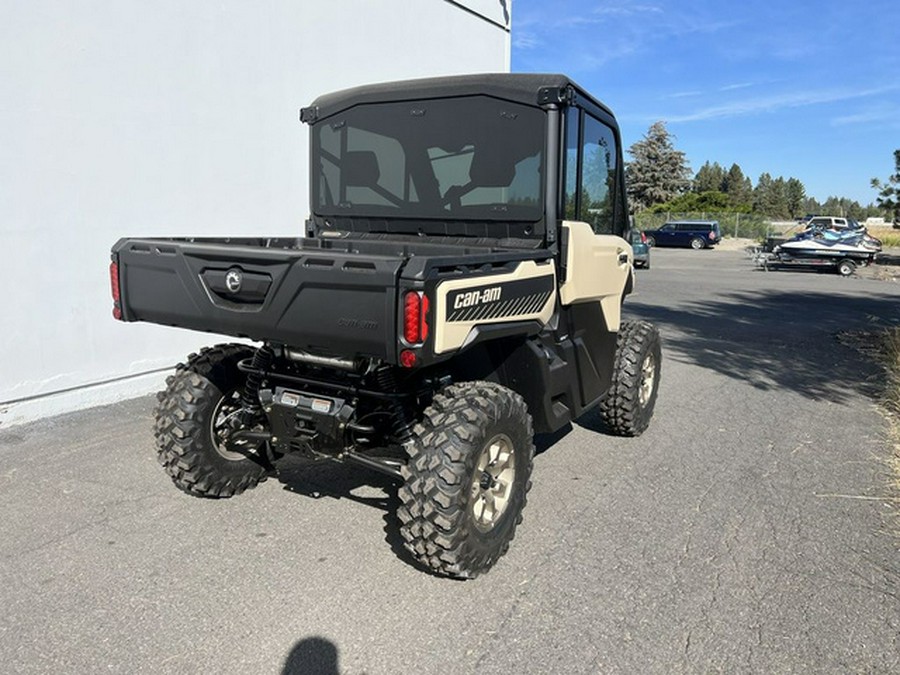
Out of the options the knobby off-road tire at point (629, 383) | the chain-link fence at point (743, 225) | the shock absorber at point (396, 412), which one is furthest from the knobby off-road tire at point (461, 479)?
the chain-link fence at point (743, 225)

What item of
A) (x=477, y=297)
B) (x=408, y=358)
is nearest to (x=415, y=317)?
(x=408, y=358)

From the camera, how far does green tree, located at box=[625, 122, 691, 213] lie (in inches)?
2795

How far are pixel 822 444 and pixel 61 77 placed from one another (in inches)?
262

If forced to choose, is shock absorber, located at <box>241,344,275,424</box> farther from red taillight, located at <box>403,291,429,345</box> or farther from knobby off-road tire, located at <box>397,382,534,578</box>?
red taillight, located at <box>403,291,429,345</box>

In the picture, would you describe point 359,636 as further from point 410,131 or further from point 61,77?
point 61,77

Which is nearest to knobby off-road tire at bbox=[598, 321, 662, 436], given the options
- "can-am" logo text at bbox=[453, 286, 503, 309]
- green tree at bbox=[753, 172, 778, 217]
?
"can-am" logo text at bbox=[453, 286, 503, 309]

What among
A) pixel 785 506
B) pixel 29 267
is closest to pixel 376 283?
pixel 785 506

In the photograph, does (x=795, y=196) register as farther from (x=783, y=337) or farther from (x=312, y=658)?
(x=312, y=658)

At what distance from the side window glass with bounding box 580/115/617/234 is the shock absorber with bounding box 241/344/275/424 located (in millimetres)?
2058

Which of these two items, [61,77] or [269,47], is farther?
[269,47]

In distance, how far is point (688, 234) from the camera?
121ft

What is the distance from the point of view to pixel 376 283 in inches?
112

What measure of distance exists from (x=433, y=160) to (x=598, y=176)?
3.67 ft

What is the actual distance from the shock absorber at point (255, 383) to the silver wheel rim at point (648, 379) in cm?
297
